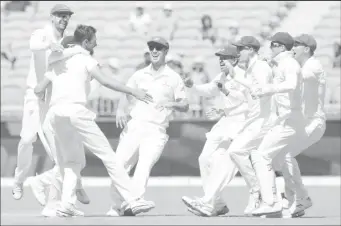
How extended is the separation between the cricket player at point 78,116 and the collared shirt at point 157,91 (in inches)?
33.5

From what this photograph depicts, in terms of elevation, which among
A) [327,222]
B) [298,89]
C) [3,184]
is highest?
[298,89]

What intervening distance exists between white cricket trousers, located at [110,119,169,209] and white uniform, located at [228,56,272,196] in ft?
2.34

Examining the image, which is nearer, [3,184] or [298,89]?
[298,89]

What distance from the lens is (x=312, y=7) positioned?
2436cm

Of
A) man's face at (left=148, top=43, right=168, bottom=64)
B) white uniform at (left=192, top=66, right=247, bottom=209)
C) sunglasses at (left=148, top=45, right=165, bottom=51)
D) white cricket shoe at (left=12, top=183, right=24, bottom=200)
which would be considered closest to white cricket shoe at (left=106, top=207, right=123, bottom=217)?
white uniform at (left=192, top=66, right=247, bottom=209)

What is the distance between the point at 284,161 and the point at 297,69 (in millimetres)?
1224

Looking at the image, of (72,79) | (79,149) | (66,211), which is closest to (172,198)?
(79,149)

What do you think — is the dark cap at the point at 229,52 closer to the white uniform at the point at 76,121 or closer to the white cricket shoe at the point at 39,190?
the white uniform at the point at 76,121

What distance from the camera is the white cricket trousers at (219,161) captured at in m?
12.7

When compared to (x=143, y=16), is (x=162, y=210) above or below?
below

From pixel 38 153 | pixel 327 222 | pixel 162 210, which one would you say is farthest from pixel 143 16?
pixel 327 222

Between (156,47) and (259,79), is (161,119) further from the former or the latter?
(259,79)

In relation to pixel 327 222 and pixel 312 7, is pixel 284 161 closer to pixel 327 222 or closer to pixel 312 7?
pixel 327 222

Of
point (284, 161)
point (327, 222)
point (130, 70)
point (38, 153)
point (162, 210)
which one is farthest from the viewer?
point (130, 70)
